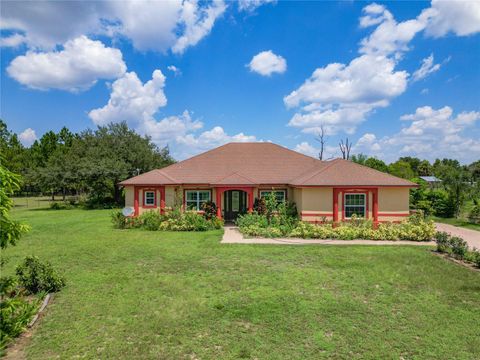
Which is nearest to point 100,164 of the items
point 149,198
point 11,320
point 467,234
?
point 149,198

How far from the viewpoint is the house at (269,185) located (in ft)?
58.5

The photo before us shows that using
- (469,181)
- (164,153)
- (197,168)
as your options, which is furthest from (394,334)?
(164,153)

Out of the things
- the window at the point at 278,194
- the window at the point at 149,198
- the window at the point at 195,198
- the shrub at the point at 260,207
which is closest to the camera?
the shrub at the point at 260,207

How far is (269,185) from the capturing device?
809 inches

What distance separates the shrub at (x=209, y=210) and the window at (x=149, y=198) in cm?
392

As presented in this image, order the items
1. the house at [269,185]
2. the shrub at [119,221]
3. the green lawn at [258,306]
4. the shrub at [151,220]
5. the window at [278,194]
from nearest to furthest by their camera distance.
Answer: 1. the green lawn at [258,306]
2. the house at [269,185]
3. the shrub at [151,220]
4. the shrub at [119,221]
5. the window at [278,194]

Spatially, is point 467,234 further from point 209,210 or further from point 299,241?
point 209,210

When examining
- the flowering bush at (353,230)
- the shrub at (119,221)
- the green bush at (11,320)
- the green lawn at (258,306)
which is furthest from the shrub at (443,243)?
the shrub at (119,221)

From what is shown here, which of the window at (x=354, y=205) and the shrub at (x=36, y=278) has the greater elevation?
the window at (x=354, y=205)

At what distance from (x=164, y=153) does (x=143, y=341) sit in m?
36.1

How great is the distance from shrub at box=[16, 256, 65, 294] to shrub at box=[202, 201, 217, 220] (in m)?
11.3

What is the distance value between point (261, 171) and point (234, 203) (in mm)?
3015

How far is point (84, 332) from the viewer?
608cm

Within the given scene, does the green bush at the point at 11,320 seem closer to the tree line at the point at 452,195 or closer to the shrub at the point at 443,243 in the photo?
the shrub at the point at 443,243
